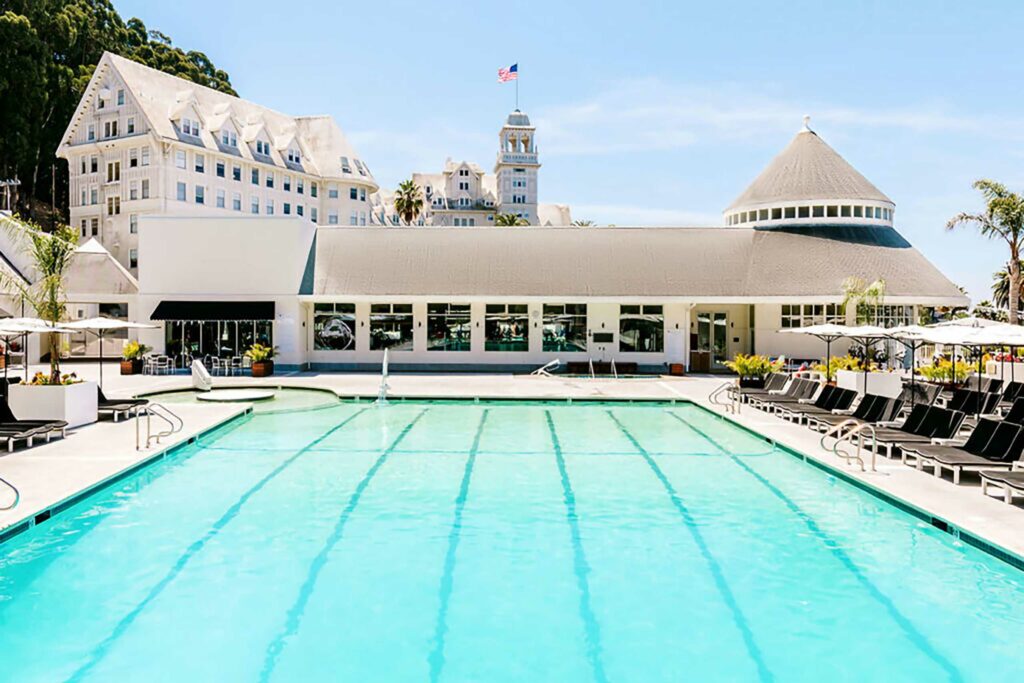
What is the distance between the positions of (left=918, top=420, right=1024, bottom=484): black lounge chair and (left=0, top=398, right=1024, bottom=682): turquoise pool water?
1353mm

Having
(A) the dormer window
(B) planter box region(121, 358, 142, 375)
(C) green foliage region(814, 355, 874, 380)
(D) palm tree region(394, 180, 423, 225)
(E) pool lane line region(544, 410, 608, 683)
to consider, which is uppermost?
(A) the dormer window

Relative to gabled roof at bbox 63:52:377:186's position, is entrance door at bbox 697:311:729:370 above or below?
below

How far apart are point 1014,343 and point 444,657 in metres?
12.4

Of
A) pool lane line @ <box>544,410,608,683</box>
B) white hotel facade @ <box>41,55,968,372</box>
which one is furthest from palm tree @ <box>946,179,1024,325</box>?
pool lane line @ <box>544,410,608,683</box>

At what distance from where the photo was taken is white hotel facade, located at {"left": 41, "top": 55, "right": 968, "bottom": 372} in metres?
29.5

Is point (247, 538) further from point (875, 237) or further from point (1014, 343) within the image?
point (875, 237)

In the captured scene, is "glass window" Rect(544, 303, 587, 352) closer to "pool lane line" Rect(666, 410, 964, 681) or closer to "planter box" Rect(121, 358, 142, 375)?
"planter box" Rect(121, 358, 142, 375)

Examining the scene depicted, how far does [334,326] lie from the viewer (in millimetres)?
30984

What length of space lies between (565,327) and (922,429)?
1836 centimetres

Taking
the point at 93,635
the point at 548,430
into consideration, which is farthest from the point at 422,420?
the point at 93,635

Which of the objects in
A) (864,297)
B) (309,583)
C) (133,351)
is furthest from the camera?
(133,351)

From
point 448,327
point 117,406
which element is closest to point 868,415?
point 117,406

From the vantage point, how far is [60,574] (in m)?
7.85

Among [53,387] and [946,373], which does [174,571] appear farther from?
[946,373]
